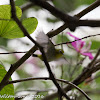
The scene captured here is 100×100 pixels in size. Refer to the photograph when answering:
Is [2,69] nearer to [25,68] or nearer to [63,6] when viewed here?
[63,6]

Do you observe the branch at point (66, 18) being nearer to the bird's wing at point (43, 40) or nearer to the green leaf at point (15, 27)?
the bird's wing at point (43, 40)

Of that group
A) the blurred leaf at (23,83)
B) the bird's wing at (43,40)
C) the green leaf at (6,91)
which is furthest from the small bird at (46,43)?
the blurred leaf at (23,83)

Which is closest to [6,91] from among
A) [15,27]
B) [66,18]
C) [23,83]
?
[15,27]

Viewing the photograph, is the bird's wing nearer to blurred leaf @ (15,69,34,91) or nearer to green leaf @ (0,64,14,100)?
green leaf @ (0,64,14,100)

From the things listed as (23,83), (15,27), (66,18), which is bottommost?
(66,18)

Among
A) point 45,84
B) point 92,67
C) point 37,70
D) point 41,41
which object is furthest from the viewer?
point 37,70

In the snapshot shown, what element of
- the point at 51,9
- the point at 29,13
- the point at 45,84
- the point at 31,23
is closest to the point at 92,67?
the point at 31,23

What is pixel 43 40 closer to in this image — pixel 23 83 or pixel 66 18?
pixel 66 18

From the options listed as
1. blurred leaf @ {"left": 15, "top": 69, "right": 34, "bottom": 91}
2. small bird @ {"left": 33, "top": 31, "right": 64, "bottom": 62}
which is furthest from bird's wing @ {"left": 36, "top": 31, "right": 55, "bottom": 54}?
blurred leaf @ {"left": 15, "top": 69, "right": 34, "bottom": 91}

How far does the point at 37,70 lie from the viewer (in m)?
1.24

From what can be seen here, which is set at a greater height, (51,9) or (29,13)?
(29,13)

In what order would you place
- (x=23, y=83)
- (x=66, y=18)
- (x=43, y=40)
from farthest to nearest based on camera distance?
(x=23, y=83) → (x=43, y=40) → (x=66, y=18)

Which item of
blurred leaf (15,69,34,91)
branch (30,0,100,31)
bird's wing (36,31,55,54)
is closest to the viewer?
branch (30,0,100,31)

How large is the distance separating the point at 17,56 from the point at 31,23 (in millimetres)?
772
